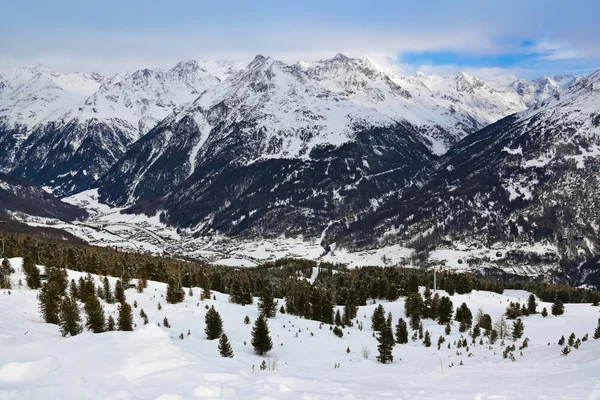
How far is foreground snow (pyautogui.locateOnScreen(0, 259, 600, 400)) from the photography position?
18.5 metres

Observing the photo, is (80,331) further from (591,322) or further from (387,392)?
(591,322)

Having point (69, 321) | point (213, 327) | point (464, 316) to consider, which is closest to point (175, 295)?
point (213, 327)

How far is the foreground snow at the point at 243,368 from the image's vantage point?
18469 millimetres

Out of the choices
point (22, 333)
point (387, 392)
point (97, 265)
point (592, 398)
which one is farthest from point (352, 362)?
point (97, 265)

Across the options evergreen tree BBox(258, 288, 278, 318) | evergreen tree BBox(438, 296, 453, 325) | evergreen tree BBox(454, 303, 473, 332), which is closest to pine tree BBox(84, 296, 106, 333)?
evergreen tree BBox(258, 288, 278, 318)

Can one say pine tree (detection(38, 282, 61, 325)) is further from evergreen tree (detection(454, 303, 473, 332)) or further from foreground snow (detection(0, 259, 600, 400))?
evergreen tree (detection(454, 303, 473, 332))

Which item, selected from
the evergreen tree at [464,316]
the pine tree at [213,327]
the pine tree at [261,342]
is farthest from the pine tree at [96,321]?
the evergreen tree at [464,316]

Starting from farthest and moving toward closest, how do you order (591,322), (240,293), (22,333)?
(240,293), (591,322), (22,333)

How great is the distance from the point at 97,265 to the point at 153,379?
73414 mm

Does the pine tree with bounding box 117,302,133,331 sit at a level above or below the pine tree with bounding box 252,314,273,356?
above

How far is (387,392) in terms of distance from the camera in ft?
70.1

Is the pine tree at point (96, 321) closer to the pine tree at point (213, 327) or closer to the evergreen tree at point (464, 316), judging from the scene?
the pine tree at point (213, 327)

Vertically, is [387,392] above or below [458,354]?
above

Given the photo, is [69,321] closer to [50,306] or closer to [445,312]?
[50,306]
